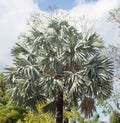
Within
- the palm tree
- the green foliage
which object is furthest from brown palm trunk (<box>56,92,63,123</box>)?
Answer: the green foliage

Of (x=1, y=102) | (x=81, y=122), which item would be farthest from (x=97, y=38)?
(x=1, y=102)

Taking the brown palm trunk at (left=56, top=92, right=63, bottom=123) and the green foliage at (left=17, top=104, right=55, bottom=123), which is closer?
the brown palm trunk at (left=56, top=92, right=63, bottom=123)

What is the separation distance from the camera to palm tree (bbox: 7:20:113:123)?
84.0 feet

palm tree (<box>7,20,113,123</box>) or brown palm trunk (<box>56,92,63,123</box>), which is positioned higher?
palm tree (<box>7,20,113,123</box>)

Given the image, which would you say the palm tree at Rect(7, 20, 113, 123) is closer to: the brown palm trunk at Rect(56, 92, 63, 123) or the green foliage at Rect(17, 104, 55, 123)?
the brown palm trunk at Rect(56, 92, 63, 123)

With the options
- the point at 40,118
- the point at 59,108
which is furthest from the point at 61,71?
the point at 40,118

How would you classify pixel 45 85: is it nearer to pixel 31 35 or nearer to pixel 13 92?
pixel 13 92

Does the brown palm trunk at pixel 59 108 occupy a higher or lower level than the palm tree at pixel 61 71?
lower

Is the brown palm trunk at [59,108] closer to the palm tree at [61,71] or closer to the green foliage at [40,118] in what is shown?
the palm tree at [61,71]

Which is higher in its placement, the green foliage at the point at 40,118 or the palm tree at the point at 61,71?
the palm tree at the point at 61,71

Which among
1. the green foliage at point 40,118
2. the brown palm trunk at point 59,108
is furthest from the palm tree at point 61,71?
the green foliage at point 40,118

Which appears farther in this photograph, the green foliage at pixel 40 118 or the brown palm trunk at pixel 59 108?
the green foliage at pixel 40 118

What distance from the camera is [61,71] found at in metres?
25.9

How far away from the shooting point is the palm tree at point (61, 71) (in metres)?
25.6
